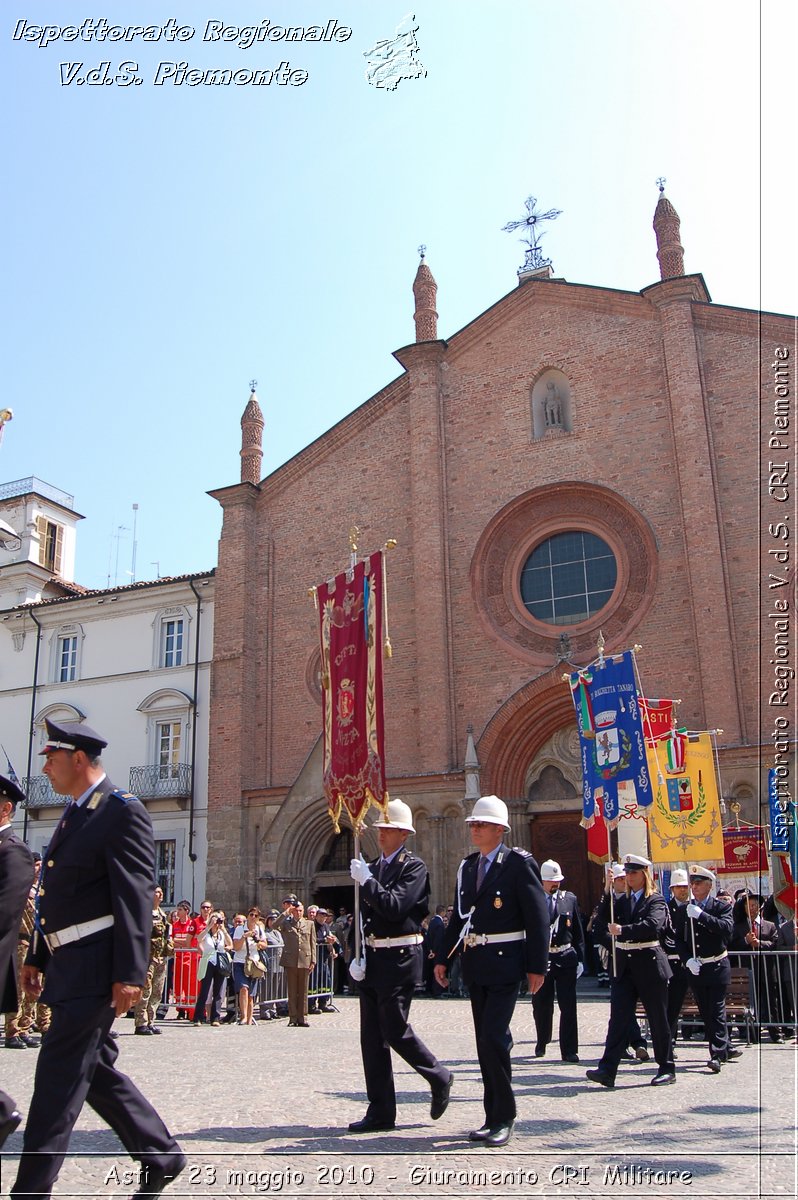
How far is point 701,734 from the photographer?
17703mm

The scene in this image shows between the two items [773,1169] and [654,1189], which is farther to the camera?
[773,1169]

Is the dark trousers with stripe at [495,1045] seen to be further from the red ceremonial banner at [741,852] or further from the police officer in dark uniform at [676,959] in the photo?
the red ceremonial banner at [741,852]

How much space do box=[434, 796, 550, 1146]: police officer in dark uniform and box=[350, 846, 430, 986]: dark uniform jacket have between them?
0.29 metres

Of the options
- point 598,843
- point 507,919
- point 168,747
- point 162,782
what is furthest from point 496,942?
point 168,747

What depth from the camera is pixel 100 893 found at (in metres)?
4.69

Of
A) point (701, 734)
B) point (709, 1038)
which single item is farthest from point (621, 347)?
point (709, 1038)

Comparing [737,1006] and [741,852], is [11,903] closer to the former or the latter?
[737,1006]

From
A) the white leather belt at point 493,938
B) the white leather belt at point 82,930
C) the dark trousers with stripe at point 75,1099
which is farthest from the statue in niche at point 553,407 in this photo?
the dark trousers with stripe at point 75,1099

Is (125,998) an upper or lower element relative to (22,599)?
lower

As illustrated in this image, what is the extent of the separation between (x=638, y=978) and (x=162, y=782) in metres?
20.2

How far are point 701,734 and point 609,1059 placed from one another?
1012cm

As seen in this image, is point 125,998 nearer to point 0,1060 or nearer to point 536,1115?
point 536,1115

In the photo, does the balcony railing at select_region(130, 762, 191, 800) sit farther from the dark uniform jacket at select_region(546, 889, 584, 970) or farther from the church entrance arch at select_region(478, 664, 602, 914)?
the dark uniform jacket at select_region(546, 889, 584, 970)

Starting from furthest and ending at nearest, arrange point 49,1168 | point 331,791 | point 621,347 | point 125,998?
point 621,347 < point 331,791 < point 125,998 < point 49,1168
